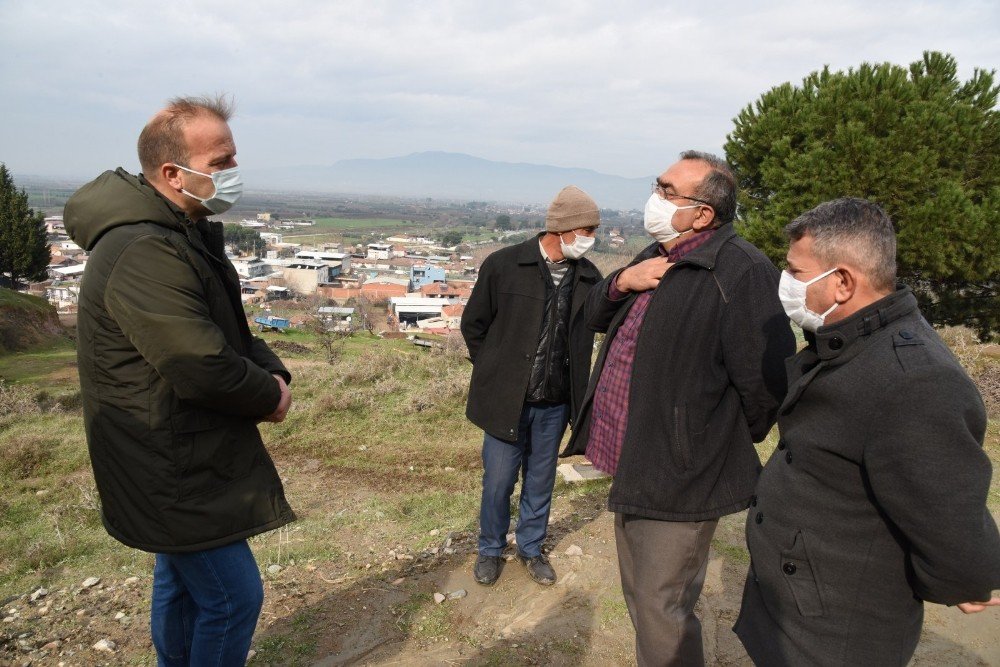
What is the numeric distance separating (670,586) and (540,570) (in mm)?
1234

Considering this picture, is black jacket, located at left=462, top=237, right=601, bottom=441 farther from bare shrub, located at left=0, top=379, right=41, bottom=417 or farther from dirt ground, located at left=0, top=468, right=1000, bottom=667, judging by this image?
bare shrub, located at left=0, top=379, right=41, bottom=417

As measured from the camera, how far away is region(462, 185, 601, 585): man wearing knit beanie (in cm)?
307

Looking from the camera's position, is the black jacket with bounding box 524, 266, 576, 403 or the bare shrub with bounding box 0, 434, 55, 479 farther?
the bare shrub with bounding box 0, 434, 55, 479

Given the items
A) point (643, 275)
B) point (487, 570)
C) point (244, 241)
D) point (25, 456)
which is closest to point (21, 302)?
point (25, 456)

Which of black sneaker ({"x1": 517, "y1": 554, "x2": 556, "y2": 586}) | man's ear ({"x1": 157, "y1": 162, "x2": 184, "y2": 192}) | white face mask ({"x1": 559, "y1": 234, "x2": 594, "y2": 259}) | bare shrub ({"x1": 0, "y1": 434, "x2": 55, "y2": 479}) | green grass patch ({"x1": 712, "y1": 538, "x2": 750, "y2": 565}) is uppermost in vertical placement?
man's ear ({"x1": 157, "y1": 162, "x2": 184, "y2": 192})

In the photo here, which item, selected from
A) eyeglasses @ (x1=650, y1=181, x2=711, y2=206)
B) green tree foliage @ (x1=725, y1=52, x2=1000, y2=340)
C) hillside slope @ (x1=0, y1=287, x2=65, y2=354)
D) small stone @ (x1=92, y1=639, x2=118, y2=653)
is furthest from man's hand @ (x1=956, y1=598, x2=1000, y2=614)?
hillside slope @ (x1=0, y1=287, x2=65, y2=354)

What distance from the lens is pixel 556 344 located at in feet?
10.2

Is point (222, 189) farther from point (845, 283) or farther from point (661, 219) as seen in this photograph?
point (845, 283)

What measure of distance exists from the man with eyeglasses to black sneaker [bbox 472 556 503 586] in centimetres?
110

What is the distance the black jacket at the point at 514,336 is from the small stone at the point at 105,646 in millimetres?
1827

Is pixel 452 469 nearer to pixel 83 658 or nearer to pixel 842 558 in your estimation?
pixel 83 658

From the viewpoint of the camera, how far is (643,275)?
7.70 ft

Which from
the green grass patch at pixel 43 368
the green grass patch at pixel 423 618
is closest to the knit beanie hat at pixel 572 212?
the green grass patch at pixel 423 618

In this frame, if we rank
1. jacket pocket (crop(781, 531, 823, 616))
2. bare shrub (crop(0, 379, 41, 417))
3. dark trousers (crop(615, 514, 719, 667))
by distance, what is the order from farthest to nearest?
bare shrub (crop(0, 379, 41, 417)) < dark trousers (crop(615, 514, 719, 667)) < jacket pocket (crop(781, 531, 823, 616))
